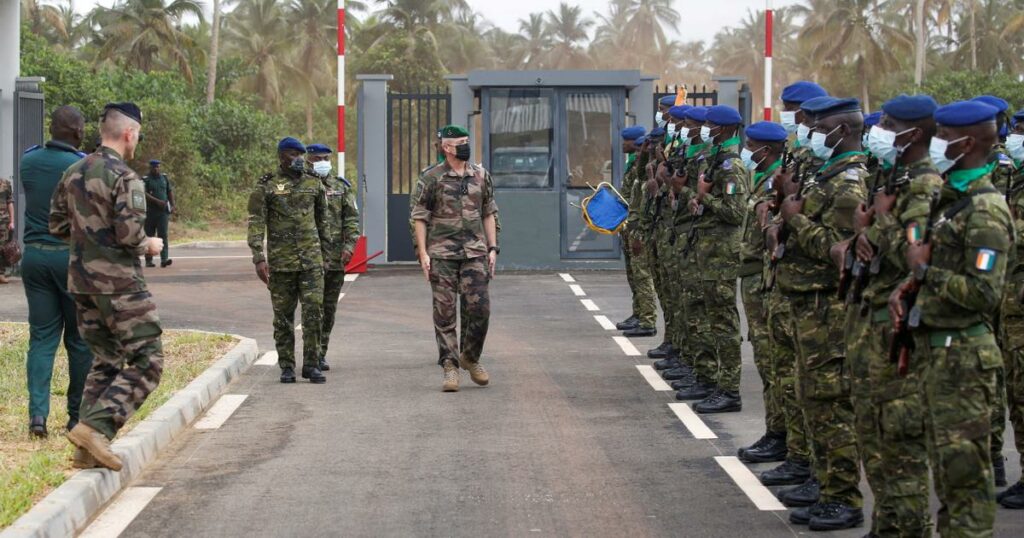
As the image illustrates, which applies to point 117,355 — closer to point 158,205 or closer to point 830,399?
point 830,399

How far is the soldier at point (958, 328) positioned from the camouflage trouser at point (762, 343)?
2.73m

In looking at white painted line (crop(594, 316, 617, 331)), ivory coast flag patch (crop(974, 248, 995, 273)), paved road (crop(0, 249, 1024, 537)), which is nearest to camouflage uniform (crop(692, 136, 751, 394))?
paved road (crop(0, 249, 1024, 537))

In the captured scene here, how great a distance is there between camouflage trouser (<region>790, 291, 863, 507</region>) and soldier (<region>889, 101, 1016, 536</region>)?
129 cm

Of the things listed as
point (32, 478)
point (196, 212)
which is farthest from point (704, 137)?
point (196, 212)

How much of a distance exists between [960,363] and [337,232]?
724cm

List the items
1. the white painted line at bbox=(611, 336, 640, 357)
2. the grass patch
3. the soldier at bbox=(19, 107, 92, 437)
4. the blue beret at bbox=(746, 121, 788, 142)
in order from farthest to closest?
the white painted line at bbox=(611, 336, 640, 357) → the blue beret at bbox=(746, 121, 788, 142) → the soldier at bbox=(19, 107, 92, 437) → the grass patch

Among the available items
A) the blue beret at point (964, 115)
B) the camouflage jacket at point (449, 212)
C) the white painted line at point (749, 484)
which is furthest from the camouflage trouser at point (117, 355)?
the blue beret at point (964, 115)

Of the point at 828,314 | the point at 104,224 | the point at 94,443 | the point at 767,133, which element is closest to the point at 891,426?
the point at 828,314

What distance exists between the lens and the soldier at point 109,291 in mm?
7145

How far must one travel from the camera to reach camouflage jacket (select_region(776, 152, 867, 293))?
6605 mm

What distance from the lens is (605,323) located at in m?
15.3

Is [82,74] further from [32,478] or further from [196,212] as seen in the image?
[32,478]

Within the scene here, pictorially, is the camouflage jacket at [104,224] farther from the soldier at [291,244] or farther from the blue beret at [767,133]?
the soldier at [291,244]

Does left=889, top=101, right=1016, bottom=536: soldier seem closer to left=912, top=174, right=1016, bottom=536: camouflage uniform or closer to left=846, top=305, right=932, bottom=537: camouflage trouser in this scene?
left=912, top=174, right=1016, bottom=536: camouflage uniform
